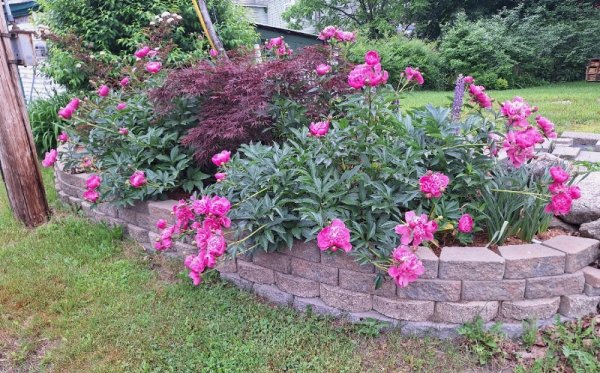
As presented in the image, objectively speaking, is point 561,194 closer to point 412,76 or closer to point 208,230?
point 412,76

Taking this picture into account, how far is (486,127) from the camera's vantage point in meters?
2.09

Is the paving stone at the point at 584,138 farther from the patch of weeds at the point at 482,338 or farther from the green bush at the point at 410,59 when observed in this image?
the green bush at the point at 410,59

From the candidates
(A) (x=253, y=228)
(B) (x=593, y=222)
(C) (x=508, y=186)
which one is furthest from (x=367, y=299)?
(B) (x=593, y=222)

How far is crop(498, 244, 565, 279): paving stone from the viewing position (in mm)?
1868

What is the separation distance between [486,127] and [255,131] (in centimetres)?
129

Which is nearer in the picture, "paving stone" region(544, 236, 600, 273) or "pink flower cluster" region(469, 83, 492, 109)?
"paving stone" region(544, 236, 600, 273)

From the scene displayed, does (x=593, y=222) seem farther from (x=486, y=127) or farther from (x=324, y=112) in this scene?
(x=324, y=112)

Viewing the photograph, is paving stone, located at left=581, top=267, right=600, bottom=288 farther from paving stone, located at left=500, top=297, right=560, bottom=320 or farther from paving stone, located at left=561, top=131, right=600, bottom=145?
paving stone, located at left=561, top=131, right=600, bottom=145

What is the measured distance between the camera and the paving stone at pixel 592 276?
1.91m

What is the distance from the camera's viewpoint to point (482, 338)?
6.18 ft


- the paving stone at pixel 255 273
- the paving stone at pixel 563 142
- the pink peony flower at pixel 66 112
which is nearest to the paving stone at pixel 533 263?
the paving stone at pixel 255 273

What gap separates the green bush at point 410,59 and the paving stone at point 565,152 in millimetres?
7961

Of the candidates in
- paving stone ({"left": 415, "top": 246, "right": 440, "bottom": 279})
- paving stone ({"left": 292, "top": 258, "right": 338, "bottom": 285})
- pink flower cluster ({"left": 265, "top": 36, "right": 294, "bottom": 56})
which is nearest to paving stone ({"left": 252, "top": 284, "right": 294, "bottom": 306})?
paving stone ({"left": 292, "top": 258, "right": 338, "bottom": 285})

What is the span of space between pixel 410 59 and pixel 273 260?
10.7m
